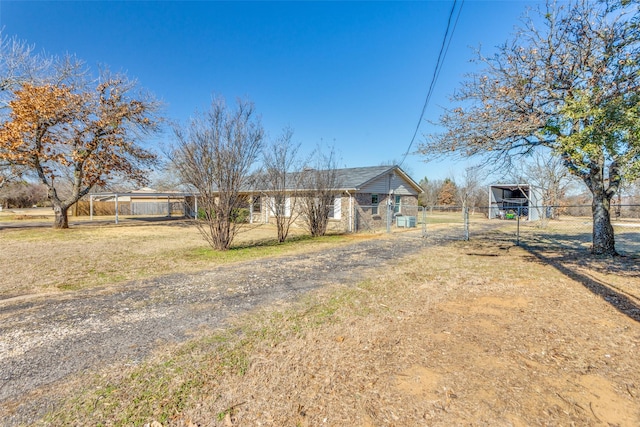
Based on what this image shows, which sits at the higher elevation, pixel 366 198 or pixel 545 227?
pixel 366 198

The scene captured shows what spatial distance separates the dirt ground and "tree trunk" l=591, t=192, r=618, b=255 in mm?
2891

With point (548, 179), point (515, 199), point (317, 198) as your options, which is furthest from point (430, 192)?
point (317, 198)

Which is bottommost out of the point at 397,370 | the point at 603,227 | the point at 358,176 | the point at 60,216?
the point at 397,370

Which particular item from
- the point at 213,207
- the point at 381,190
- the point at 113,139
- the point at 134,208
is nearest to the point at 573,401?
the point at 213,207

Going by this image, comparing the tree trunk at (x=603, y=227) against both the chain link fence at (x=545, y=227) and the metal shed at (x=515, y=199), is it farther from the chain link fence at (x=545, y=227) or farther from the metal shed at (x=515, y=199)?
the metal shed at (x=515, y=199)

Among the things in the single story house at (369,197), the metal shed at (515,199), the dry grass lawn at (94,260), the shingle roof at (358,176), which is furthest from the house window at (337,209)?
the metal shed at (515,199)

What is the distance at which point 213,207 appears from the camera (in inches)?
358

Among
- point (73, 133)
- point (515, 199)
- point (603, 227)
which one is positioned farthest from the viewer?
point (515, 199)

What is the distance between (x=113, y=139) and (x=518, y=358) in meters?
19.4

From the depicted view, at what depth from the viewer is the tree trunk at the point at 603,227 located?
838 centimetres

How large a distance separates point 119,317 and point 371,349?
347cm

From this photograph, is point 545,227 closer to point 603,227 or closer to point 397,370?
point 603,227

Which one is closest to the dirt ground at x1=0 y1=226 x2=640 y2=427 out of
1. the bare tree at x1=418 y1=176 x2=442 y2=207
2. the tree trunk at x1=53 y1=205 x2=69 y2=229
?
the tree trunk at x1=53 y1=205 x2=69 y2=229

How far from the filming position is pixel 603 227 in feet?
27.9
